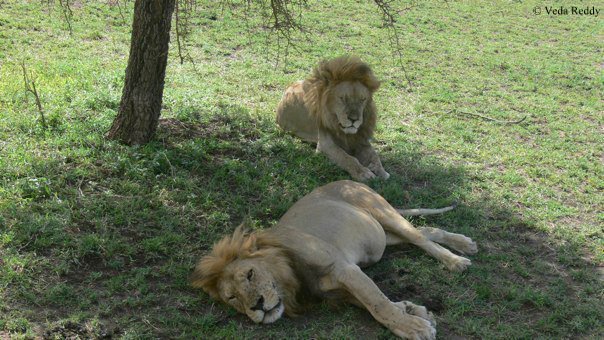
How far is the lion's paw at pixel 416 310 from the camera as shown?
392cm

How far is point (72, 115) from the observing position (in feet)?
21.1

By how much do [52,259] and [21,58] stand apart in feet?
15.4

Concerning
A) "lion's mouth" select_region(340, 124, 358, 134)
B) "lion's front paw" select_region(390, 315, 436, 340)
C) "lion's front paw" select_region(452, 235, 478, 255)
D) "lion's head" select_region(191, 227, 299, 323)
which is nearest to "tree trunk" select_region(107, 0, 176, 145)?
"lion's mouth" select_region(340, 124, 358, 134)

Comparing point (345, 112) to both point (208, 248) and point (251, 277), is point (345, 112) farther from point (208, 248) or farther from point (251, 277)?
point (251, 277)

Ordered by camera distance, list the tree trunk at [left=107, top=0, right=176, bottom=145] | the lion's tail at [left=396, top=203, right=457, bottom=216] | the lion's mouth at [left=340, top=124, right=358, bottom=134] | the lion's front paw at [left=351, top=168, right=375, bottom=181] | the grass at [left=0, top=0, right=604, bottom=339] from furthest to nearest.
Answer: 1. the lion's mouth at [left=340, top=124, right=358, bottom=134]
2. the lion's front paw at [left=351, top=168, right=375, bottom=181]
3. the tree trunk at [left=107, top=0, right=176, bottom=145]
4. the lion's tail at [left=396, top=203, right=457, bottom=216]
5. the grass at [left=0, top=0, right=604, bottom=339]

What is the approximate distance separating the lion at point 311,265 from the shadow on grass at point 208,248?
0.34 feet

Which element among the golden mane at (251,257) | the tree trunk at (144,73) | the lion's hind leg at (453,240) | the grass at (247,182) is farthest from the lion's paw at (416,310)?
the tree trunk at (144,73)

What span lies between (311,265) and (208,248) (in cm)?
99

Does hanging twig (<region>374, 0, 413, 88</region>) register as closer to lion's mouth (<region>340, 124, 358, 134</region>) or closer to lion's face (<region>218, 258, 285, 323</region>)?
lion's mouth (<region>340, 124, 358, 134</region>)

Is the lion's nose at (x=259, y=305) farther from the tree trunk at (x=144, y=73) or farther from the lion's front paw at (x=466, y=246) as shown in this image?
the tree trunk at (x=144, y=73)

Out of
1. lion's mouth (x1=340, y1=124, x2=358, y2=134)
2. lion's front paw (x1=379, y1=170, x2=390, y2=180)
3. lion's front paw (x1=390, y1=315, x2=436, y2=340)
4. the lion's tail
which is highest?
lion's mouth (x1=340, y1=124, x2=358, y2=134)

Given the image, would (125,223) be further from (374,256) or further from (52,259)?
(374,256)

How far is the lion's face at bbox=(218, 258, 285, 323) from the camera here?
380 cm

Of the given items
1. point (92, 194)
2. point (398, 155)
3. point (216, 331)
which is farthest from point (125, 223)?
point (398, 155)
